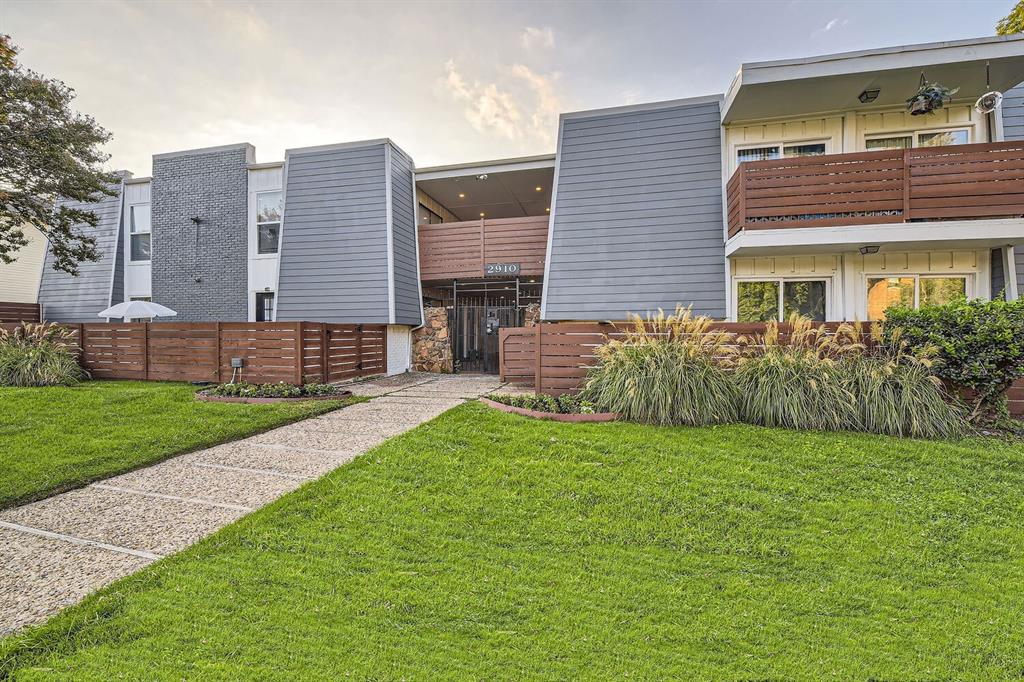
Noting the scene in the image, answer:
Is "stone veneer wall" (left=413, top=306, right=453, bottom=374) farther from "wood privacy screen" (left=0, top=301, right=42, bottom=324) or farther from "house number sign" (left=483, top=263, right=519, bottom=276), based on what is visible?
"wood privacy screen" (left=0, top=301, right=42, bottom=324)

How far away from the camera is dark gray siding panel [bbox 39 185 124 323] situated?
13430mm

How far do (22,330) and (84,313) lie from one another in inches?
145

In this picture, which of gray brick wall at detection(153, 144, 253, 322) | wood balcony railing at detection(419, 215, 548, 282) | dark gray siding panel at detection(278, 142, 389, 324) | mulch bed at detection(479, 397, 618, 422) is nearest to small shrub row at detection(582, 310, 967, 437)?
mulch bed at detection(479, 397, 618, 422)

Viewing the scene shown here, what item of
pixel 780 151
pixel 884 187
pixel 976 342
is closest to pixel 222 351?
pixel 976 342

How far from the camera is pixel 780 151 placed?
9.37 metres

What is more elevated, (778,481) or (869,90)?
→ (869,90)

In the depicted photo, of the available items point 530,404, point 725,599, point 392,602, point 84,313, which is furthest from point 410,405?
point 84,313

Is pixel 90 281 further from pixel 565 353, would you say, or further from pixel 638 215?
pixel 638 215

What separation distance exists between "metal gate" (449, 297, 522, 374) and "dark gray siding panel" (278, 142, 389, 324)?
9.11 feet

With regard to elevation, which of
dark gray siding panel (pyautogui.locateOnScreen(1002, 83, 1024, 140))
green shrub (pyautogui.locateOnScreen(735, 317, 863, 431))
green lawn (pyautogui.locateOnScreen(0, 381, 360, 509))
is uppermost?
dark gray siding panel (pyautogui.locateOnScreen(1002, 83, 1024, 140))

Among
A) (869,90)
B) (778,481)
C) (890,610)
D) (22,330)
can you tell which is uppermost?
(869,90)

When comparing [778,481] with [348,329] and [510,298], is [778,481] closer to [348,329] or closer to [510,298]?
[348,329]

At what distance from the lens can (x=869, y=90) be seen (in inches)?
324

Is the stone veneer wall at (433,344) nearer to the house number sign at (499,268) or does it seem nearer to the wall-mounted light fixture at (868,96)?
the house number sign at (499,268)
